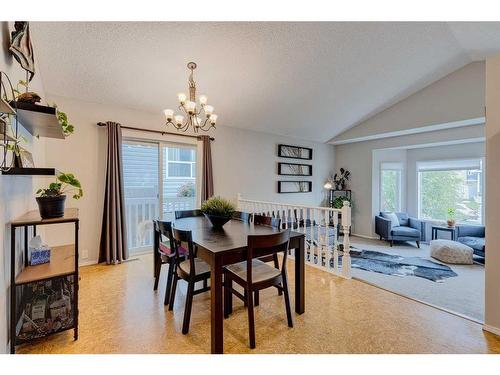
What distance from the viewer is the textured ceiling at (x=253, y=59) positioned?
259cm

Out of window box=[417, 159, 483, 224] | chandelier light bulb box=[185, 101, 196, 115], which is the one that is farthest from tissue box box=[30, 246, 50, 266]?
window box=[417, 159, 483, 224]

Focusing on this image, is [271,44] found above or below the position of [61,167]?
above

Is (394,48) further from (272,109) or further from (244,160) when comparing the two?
(244,160)

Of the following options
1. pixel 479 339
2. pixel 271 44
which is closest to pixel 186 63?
pixel 271 44

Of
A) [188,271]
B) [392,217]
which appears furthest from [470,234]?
[188,271]

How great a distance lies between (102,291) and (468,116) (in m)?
5.98

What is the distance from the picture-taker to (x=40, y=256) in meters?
1.91

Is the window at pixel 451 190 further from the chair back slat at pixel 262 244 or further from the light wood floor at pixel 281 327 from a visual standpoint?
the chair back slat at pixel 262 244

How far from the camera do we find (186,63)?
→ 3023 millimetres

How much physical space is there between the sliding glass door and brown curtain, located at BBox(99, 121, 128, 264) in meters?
0.26

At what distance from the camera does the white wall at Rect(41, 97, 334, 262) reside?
3.32 m

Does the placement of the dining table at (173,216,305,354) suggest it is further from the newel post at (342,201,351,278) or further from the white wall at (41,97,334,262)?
the white wall at (41,97,334,262)

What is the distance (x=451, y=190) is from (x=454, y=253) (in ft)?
6.91

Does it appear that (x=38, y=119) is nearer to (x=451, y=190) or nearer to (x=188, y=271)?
(x=188, y=271)
